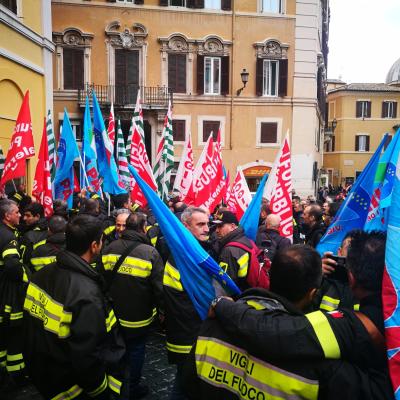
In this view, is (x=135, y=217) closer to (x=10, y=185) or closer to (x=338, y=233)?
(x=338, y=233)

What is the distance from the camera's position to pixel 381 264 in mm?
2076

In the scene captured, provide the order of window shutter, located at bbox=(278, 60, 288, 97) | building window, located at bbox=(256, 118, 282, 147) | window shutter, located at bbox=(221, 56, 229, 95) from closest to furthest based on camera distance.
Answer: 1. window shutter, located at bbox=(221, 56, 229, 95)
2. window shutter, located at bbox=(278, 60, 288, 97)
3. building window, located at bbox=(256, 118, 282, 147)

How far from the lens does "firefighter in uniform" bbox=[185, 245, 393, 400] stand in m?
1.72

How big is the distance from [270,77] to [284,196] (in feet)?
58.1

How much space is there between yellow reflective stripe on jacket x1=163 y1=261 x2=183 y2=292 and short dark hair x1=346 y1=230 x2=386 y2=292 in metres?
1.70

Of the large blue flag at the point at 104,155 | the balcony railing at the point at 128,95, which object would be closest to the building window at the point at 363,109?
the balcony railing at the point at 128,95

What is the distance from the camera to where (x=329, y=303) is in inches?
108

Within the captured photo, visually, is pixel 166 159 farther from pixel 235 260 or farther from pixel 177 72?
pixel 177 72

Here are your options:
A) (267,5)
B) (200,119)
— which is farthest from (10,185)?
(267,5)

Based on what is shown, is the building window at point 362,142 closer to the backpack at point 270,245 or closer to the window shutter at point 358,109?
the window shutter at point 358,109

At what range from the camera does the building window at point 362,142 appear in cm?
4212

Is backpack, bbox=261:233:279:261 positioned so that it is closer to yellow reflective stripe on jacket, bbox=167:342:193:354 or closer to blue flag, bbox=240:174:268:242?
blue flag, bbox=240:174:268:242

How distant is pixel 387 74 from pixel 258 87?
137 ft

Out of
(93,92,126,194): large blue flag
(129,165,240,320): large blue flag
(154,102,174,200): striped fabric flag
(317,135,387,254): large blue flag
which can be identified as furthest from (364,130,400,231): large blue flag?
(154,102,174,200): striped fabric flag
